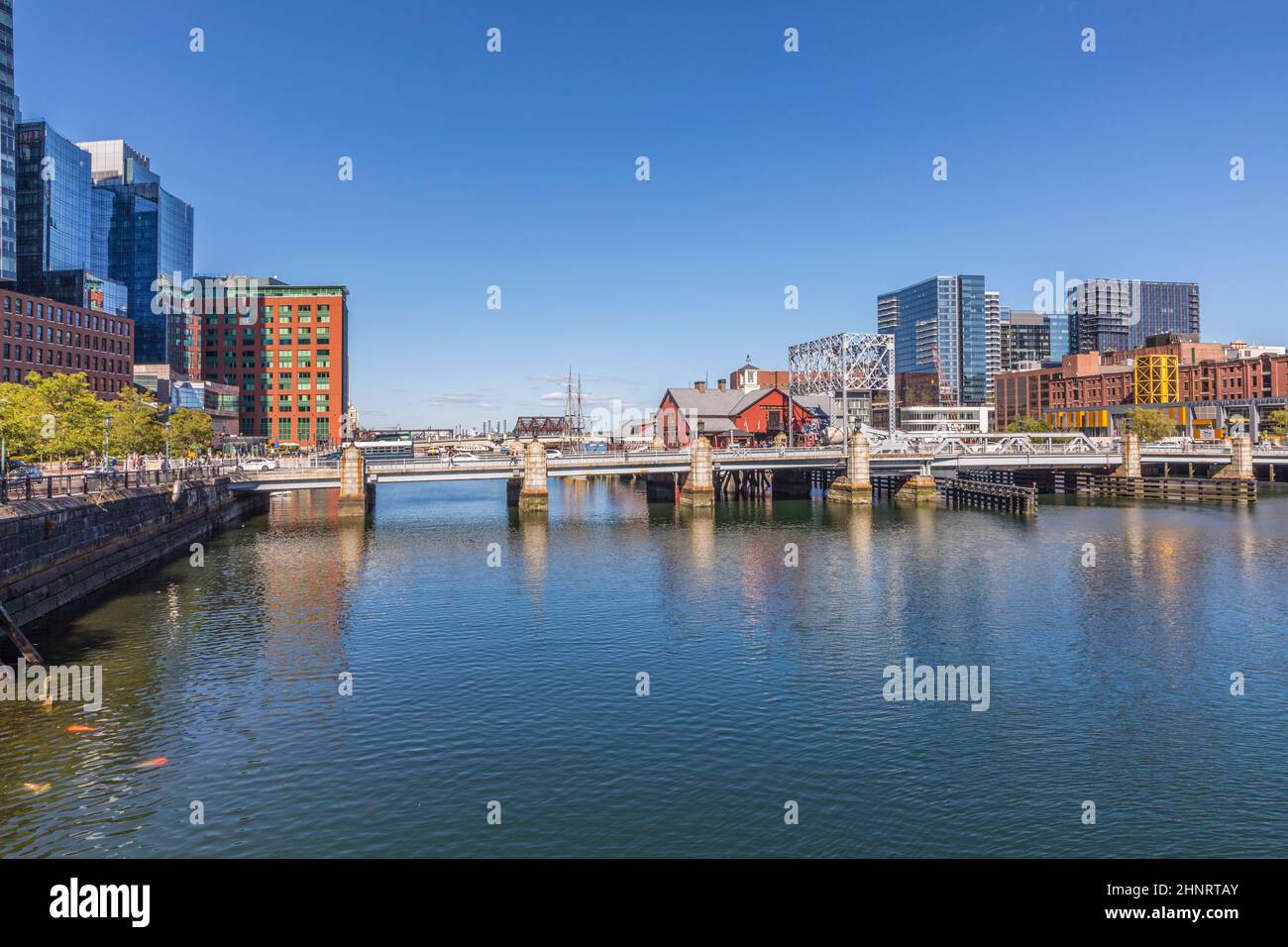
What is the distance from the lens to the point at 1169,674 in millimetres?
31781

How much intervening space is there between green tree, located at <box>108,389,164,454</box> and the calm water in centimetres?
4597

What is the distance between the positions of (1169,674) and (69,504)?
53.0 meters

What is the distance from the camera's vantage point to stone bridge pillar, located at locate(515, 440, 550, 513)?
316 feet

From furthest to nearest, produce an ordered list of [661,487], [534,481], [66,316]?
[66,316], [661,487], [534,481]

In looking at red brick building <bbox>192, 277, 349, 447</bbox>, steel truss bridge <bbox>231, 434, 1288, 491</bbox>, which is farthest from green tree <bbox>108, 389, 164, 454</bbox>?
red brick building <bbox>192, 277, 349, 447</bbox>

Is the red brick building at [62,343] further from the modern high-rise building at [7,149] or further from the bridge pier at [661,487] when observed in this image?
the bridge pier at [661,487]

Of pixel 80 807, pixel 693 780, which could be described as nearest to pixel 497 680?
pixel 693 780

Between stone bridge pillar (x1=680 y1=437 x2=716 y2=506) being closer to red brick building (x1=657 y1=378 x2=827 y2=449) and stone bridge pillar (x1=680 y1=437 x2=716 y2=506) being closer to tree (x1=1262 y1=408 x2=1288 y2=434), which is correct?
red brick building (x1=657 y1=378 x2=827 y2=449)

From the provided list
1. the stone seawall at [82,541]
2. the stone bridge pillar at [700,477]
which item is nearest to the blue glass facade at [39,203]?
the stone seawall at [82,541]

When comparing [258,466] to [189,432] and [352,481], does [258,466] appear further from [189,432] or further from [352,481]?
[352,481]

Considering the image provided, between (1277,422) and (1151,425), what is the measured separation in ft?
71.7

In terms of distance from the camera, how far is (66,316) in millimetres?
133250

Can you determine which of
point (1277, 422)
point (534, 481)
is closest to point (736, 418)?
point (534, 481)
